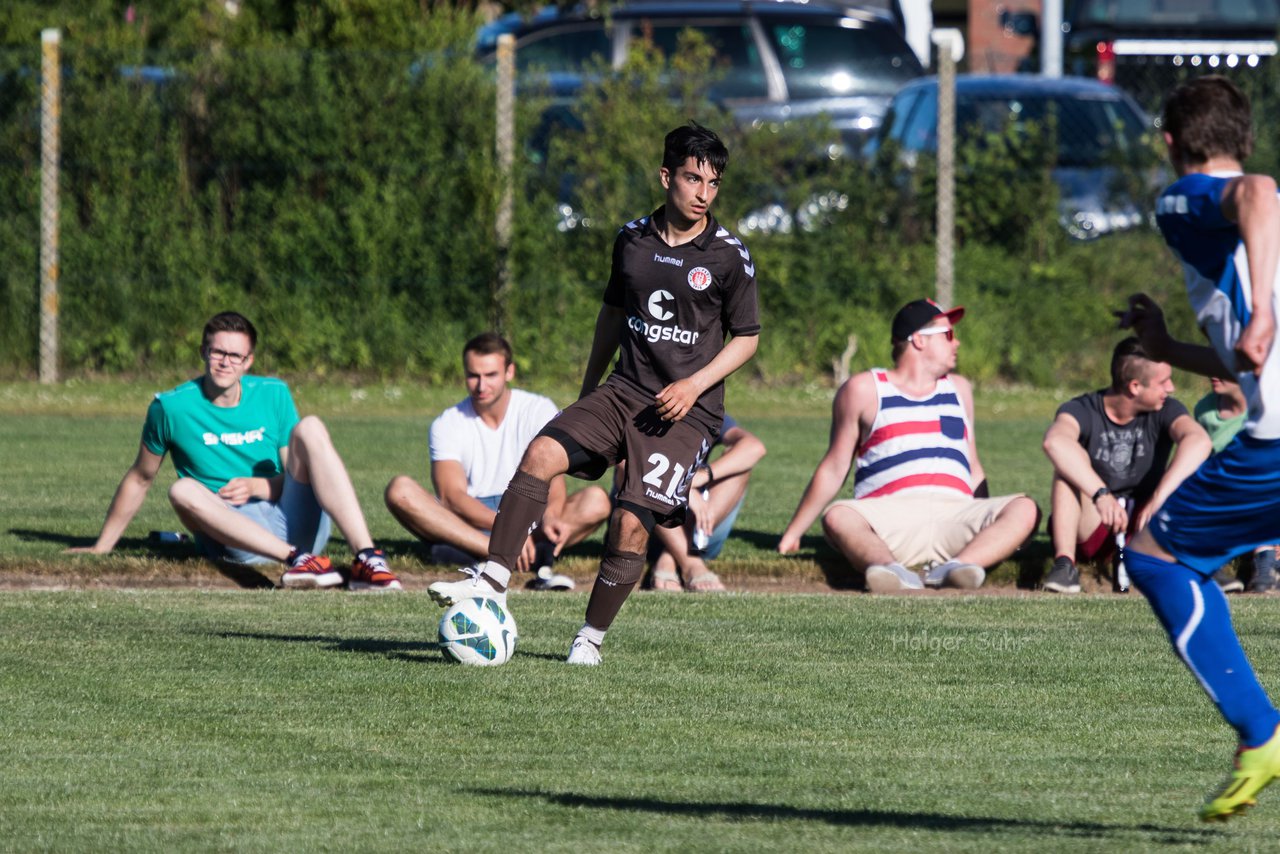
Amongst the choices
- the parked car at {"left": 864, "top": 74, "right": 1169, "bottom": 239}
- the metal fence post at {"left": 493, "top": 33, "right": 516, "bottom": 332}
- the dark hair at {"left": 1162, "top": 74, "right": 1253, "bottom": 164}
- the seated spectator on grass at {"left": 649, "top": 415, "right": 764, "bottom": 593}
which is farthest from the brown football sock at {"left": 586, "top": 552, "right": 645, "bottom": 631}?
the parked car at {"left": 864, "top": 74, "right": 1169, "bottom": 239}

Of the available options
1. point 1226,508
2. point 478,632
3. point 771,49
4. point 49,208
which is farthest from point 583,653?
point 771,49

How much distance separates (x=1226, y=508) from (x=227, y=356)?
232 inches

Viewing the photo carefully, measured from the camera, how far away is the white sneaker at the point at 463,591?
6.68 m

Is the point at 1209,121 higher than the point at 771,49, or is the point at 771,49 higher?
the point at 771,49

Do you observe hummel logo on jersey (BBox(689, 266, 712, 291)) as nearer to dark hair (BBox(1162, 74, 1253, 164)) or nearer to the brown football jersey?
the brown football jersey

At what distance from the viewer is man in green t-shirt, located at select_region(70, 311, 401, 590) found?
9.17m

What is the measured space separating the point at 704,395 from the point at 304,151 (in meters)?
10.8

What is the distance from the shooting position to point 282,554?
9.24m

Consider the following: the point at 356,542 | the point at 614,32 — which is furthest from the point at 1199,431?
the point at 614,32

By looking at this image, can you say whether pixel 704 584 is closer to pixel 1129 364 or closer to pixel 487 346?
pixel 487 346

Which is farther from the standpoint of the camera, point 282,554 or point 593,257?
point 593,257

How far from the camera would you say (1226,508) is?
15.4ft

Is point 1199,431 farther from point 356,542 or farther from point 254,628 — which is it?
point 254,628

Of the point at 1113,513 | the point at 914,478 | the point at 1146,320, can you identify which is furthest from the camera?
the point at 914,478
